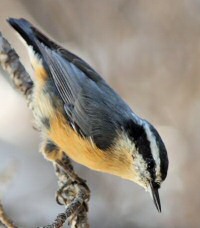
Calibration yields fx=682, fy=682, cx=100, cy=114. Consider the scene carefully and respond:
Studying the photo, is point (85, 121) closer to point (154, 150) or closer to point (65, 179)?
point (65, 179)

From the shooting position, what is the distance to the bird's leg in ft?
6.36

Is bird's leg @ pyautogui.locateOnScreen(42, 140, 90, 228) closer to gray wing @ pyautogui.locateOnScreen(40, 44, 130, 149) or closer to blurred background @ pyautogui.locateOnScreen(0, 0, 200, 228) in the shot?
gray wing @ pyautogui.locateOnScreen(40, 44, 130, 149)

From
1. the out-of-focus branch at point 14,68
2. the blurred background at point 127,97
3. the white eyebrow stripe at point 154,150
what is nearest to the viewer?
the white eyebrow stripe at point 154,150

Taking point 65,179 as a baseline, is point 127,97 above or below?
above

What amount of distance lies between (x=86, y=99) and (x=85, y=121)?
75 millimetres

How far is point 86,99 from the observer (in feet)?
7.01

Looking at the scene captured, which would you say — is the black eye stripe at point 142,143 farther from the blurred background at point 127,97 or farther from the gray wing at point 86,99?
the blurred background at point 127,97

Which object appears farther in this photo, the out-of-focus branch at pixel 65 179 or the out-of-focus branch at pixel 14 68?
the out-of-focus branch at pixel 14 68

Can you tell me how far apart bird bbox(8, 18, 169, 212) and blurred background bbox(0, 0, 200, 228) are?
532mm

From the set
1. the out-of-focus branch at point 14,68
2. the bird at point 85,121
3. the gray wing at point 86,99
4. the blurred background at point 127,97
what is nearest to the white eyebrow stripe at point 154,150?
the bird at point 85,121

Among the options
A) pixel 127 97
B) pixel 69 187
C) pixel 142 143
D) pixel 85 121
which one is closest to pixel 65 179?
pixel 69 187

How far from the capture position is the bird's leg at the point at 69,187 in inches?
76.4

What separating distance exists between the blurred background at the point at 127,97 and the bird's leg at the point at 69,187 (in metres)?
0.50

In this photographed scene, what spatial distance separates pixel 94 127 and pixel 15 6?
0.99m
